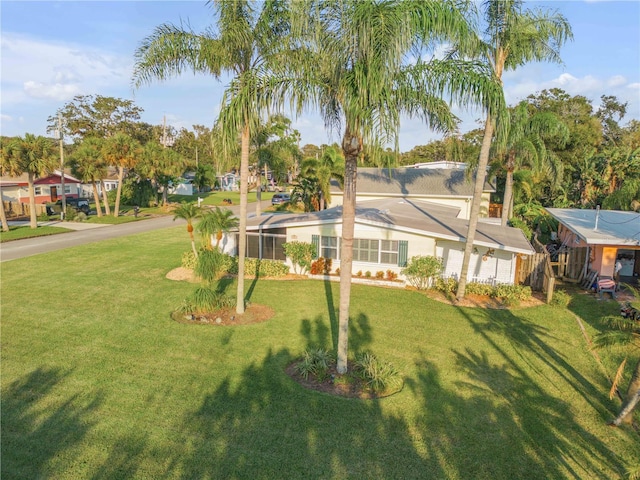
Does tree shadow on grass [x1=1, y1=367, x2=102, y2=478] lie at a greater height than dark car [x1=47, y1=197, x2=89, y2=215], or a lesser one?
lesser

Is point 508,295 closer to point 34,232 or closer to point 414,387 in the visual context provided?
point 414,387

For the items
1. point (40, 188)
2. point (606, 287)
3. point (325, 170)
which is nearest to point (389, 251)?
point (606, 287)

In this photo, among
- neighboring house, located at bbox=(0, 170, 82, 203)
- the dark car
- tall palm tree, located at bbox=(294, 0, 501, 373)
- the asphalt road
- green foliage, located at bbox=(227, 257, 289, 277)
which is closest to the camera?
tall palm tree, located at bbox=(294, 0, 501, 373)

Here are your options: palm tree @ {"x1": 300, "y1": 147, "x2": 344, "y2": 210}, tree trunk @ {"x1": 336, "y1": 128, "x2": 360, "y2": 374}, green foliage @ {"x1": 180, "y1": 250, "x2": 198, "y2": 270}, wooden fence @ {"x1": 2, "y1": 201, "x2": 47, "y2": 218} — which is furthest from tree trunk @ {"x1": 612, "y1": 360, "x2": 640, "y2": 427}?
wooden fence @ {"x1": 2, "y1": 201, "x2": 47, "y2": 218}

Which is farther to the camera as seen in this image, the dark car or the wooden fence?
the dark car

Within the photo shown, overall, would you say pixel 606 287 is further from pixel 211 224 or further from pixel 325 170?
pixel 325 170

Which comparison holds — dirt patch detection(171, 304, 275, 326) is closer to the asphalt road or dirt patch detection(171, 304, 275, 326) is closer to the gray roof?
the asphalt road

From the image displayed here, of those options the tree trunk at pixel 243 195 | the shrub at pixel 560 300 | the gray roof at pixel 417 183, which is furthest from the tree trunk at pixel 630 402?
the gray roof at pixel 417 183
